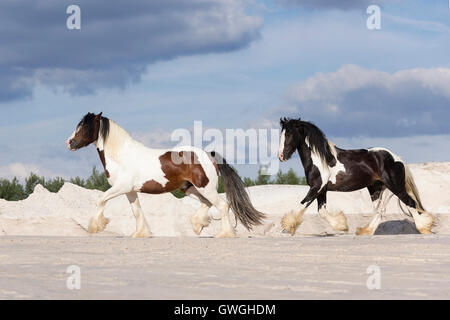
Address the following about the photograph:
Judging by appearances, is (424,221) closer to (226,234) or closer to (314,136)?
(314,136)

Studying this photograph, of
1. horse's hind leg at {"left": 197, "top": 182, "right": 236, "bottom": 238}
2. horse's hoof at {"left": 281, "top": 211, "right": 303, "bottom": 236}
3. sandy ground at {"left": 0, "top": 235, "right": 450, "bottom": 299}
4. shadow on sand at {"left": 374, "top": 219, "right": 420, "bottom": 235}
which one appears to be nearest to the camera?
sandy ground at {"left": 0, "top": 235, "right": 450, "bottom": 299}

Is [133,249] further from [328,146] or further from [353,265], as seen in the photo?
[328,146]

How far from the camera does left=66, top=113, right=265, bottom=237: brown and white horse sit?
12.9m

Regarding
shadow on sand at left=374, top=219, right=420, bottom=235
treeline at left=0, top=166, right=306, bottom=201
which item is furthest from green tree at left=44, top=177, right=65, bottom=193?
shadow on sand at left=374, top=219, right=420, bottom=235

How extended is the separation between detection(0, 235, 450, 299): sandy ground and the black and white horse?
191 centimetres

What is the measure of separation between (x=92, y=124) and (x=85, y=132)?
0.20 metres

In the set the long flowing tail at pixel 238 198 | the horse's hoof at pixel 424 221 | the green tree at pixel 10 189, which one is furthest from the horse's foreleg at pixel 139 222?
the green tree at pixel 10 189

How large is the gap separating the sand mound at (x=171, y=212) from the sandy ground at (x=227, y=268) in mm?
6887

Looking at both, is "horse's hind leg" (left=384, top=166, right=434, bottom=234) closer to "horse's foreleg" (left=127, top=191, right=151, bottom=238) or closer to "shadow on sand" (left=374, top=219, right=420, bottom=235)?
"shadow on sand" (left=374, top=219, right=420, bottom=235)

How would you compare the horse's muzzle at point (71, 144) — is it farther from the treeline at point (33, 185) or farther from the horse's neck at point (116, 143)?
the treeline at point (33, 185)

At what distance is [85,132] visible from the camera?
1321 cm

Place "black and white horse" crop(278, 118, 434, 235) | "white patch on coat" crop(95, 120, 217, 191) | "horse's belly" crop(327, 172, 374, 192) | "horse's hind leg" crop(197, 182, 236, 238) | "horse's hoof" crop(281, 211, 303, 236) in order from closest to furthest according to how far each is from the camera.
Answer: "horse's hind leg" crop(197, 182, 236, 238) → "white patch on coat" crop(95, 120, 217, 191) → "horse's hoof" crop(281, 211, 303, 236) → "black and white horse" crop(278, 118, 434, 235) → "horse's belly" crop(327, 172, 374, 192)

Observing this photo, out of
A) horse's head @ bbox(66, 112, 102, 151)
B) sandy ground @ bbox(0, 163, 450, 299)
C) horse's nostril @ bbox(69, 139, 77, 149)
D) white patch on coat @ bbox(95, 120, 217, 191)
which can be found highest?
horse's head @ bbox(66, 112, 102, 151)
